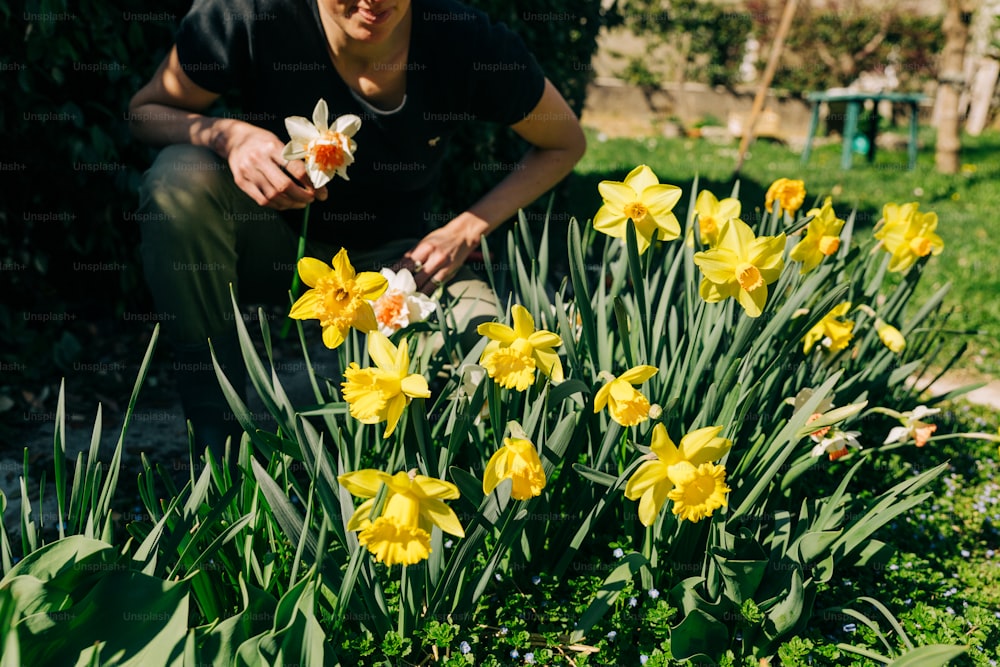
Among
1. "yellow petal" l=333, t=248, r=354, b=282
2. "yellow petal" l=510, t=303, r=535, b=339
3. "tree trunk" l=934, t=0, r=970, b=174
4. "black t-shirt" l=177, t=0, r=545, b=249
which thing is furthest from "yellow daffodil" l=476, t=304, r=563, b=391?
"tree trunk" l=934, t=0, r=970, b=174

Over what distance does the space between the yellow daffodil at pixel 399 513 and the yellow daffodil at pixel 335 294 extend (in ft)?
0.80

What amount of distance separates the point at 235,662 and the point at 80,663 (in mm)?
168

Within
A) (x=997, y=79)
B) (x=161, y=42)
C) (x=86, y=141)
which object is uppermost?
(x=161, y=42)

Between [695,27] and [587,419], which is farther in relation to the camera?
[695,27]

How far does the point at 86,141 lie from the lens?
2404 millimetres

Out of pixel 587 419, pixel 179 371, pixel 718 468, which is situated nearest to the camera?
pixel 718 468

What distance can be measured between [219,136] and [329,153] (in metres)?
0.57

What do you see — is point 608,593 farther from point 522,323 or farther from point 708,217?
point 708,217

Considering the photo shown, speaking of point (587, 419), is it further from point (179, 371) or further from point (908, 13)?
point (908, 13)

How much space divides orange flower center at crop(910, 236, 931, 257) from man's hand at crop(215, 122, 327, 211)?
126cm

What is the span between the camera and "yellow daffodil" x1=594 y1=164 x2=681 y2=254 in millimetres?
1228

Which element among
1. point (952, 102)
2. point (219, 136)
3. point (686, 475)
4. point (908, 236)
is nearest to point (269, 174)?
point (219, 136)

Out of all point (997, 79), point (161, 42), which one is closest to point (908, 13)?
point (997, 79)

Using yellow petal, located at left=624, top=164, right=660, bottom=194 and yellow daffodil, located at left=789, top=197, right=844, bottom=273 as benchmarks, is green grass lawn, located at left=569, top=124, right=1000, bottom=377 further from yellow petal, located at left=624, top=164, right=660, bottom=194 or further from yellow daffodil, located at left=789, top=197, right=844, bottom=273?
yellow petal, located at left=624, top=164, right=660, bottom=194
